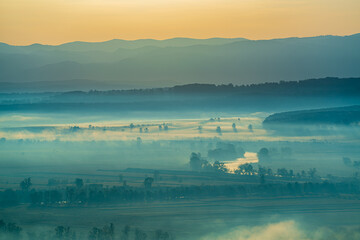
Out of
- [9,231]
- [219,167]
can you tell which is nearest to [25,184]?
[9,231]

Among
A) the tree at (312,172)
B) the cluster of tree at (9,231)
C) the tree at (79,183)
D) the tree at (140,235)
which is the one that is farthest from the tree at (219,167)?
the cluster of tree at (9,231)

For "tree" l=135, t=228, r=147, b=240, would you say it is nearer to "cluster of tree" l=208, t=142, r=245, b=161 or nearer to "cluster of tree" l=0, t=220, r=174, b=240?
"cluster of tree" l=0, t=220, r=174, b=240

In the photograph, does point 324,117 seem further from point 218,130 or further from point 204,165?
point 204,165

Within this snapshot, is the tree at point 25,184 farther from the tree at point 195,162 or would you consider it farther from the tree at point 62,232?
the tree at point 195,162

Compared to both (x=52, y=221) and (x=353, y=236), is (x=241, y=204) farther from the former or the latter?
(x=52, y=221)

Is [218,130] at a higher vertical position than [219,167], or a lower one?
higher
